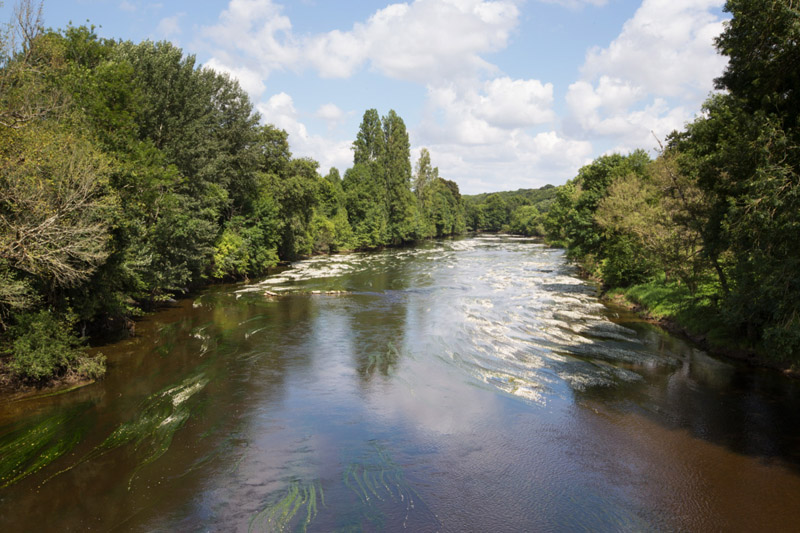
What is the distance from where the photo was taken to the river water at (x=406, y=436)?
9664 mm

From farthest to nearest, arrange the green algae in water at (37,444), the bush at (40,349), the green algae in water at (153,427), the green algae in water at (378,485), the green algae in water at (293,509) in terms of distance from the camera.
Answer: the bush at (40,349)
the green algae in water at (153,427)
the green algae in water at (37,444)
the green algae in water at (378,485)
the green algae in water at (293,509)

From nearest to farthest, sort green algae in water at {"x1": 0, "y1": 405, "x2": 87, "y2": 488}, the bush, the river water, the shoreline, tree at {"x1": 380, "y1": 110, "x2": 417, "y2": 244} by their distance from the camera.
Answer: the river water → green algae in water at {"x1": 0, "y1": 405, "x2": 87, "y2": 488} → the bush → the shoreline → tree at {"x1": 380, "y1": 110, "x2": 417, "y2": 244}

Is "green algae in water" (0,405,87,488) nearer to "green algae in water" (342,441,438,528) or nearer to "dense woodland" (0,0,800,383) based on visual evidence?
"dense woodland" (0,0,800,383)

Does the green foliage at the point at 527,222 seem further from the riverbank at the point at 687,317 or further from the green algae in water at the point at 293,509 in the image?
the green algae in water at the point at 293,509

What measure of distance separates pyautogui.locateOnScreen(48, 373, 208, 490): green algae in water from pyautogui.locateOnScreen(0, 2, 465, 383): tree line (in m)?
3.47

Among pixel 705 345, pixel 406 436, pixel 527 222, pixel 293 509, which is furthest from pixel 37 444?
pixel 527 222

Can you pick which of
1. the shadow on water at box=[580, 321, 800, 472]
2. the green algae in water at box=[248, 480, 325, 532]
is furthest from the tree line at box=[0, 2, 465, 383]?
the shadow on water at box=[580, 321, 800, 472]

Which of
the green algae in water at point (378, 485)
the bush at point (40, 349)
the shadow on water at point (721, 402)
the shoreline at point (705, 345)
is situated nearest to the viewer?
the green algae in water at point (378, 485)

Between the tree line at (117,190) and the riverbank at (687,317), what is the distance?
2587 centimetres

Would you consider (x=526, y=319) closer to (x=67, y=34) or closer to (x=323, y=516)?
(x=323, y=516)

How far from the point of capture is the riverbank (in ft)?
62.3

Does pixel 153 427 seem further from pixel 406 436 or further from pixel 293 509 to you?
pixel 406 436

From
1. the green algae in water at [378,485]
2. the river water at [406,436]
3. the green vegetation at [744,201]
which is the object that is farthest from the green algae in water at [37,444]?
the green vegetation at [744,201]

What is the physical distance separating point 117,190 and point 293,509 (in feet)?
54.0
